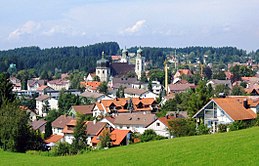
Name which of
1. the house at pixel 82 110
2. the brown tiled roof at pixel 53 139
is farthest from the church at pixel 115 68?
the brown tiled roof at pixel 53 139

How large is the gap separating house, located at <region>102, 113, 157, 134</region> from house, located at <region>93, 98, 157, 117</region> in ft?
29.3

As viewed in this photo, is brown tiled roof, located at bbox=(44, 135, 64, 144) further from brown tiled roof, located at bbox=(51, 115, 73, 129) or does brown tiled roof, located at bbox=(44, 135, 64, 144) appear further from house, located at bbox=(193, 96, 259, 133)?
house, located at bbox=(193, 96, 259, 133)

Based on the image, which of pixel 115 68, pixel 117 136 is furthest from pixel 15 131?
pixel 115 68

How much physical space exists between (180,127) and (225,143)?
1460cm

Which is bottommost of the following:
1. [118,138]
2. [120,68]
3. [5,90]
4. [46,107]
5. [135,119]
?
[46,107]

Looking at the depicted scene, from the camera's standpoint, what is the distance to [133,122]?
161ft

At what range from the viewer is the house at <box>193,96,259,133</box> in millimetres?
34688

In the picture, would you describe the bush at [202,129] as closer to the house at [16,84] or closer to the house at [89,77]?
the house at [16,84]

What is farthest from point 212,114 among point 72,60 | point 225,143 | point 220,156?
point 72,60

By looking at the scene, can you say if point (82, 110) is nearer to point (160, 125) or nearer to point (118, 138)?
point (160, 125)

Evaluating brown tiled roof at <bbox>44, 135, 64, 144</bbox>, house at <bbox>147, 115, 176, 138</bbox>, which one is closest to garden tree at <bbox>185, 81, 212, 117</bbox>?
house at <bbox>147, 115, 176, 138</bbox>

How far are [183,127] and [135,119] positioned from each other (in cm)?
1602

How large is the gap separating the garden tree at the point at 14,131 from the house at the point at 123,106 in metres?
27.0

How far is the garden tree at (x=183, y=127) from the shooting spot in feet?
110
